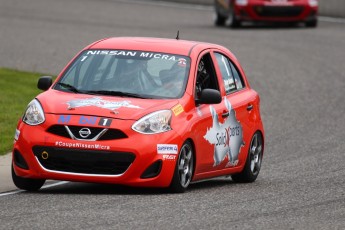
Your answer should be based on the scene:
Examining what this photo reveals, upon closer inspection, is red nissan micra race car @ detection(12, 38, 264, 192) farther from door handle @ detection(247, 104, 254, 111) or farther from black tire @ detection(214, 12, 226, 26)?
black tire @ detection(214, 12, 226, 26)

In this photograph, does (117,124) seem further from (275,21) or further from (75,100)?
(275,21)

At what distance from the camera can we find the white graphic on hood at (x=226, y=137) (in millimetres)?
12559

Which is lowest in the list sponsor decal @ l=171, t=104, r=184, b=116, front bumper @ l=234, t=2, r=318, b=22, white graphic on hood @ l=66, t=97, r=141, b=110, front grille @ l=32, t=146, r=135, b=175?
front bumper @ l=234, t=2, r=318, b=22

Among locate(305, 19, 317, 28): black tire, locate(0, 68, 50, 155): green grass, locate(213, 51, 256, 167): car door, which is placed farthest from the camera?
locate(305, 19, 317, 28): black tire

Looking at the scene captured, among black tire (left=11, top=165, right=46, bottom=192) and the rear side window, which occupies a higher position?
the rear side window

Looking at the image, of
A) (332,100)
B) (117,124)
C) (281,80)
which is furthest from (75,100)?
(281,80)

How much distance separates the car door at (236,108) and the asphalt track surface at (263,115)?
0.38 m

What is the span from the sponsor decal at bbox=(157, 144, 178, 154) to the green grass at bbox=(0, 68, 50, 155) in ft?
13.2

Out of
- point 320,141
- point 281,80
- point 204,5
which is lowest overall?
point 204,5

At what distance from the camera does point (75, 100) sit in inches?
465

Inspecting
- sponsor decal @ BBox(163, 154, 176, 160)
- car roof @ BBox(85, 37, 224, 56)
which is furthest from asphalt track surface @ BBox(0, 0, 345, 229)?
car roof @ BBox(85, 37, 224, 56)

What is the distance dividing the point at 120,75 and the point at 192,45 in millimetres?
1019

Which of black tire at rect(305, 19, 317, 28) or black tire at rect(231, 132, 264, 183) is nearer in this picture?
black tire at rect(231, 132, 264, 183)

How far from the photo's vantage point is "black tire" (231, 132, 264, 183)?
45.1 feet
